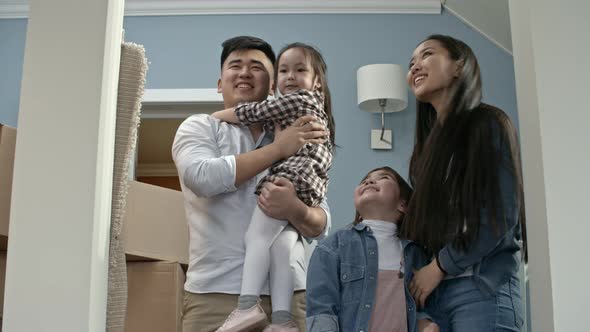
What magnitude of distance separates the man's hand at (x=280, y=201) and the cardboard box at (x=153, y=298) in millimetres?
407

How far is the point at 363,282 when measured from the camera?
77.0 inches

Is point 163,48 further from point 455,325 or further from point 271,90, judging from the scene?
point 455,325

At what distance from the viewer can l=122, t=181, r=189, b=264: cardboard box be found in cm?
228

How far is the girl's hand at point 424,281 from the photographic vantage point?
1.87 metres

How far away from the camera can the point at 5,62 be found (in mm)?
4297

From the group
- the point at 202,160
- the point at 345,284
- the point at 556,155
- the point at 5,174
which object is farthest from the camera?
the point at 202,160

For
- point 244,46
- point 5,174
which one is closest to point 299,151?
point 244,46

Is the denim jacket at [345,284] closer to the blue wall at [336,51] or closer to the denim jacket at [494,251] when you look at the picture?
the denim jacket at [494,251]

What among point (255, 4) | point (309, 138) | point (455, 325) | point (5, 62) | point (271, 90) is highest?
point (255, 4)

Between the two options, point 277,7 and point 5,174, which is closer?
point 5,174

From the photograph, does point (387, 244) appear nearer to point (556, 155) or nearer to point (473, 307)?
point (473, 307)

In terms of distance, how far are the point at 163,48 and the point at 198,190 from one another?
7.78 ft

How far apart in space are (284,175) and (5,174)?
74 cm

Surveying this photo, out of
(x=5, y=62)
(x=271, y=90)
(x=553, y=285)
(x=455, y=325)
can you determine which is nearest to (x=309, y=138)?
(x=271, y=90)
